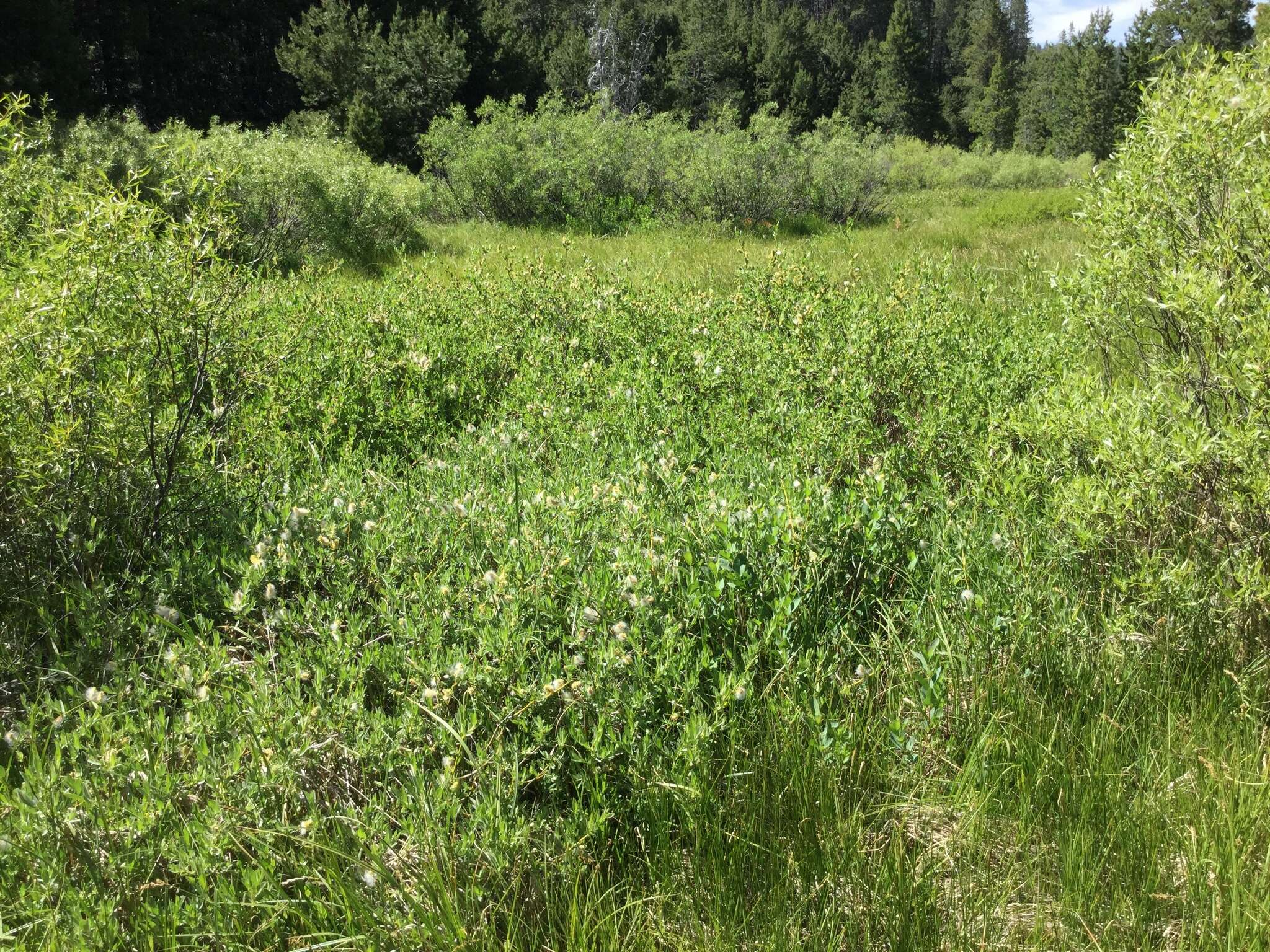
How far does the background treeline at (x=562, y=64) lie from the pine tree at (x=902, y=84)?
106mm

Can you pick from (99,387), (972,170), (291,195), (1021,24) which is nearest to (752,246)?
(291,195)

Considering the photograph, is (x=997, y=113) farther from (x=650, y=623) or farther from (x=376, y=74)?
(x=650, y=623)

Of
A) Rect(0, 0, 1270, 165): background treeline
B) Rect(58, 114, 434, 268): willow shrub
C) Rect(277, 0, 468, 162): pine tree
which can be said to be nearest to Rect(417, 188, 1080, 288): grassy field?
Rect(58, 114, 434, 268): willow shrub

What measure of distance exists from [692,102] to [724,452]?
42.0 metres

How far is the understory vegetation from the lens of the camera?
1.91 metres

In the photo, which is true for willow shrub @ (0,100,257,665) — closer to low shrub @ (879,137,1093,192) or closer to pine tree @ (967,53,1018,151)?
low shrub @ (879,137,1093,192)

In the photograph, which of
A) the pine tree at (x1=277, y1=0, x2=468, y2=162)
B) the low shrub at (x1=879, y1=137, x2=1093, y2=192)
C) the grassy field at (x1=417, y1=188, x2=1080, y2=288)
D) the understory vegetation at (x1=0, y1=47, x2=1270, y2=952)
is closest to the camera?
the understory vegetation at (x1=0, y1=47, x2=1270, y2=952)

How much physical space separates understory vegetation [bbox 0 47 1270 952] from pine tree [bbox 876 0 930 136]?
1801 inches

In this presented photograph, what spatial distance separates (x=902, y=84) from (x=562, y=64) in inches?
864

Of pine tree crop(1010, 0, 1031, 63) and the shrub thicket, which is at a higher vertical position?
pine tree crop(1010, 0, 1031, 63)

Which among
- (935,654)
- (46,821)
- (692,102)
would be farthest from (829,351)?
(692,102)

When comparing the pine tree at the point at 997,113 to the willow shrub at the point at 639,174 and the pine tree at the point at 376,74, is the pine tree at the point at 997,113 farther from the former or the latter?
the willow shrub at the point at 639,174

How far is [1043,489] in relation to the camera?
11.6ft

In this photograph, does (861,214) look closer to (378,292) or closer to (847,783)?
(378,292)
